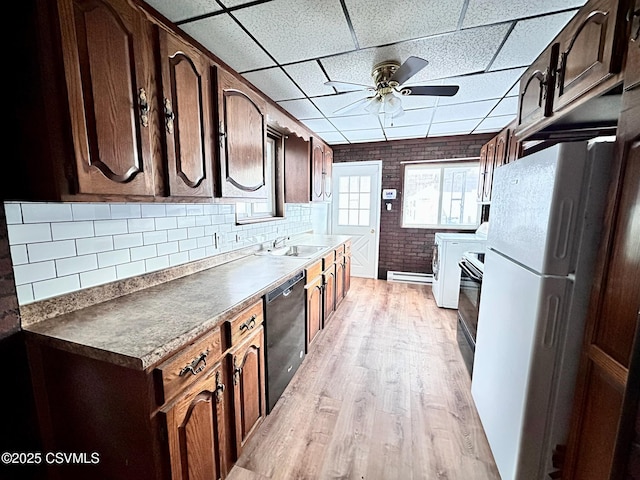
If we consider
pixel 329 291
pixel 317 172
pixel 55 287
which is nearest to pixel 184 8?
pixel 55 287

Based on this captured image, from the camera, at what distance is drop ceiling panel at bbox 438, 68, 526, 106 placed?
6.44 feet

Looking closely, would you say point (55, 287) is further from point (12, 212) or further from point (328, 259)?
point (328, 259)

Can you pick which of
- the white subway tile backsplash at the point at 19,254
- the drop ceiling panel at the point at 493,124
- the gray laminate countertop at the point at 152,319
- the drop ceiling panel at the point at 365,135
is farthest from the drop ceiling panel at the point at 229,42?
the drop ceiling panel at the point at 493,124

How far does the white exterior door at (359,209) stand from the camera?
4691mm

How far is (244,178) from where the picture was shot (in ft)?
5.80

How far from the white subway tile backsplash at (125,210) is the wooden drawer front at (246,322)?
31.9 inches

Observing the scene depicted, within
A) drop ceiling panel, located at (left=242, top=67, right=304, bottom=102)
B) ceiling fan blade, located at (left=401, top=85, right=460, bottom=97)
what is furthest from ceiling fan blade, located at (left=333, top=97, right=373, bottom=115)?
drop ceiling panel, located at (left=242, top=67, right=304, bottom=102)

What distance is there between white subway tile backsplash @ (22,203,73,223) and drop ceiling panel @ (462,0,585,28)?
208 centimetres

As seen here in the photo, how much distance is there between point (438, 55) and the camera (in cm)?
171

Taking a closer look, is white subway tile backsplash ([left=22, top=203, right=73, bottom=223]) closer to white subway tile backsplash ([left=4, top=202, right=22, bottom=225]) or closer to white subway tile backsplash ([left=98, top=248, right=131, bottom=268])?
white subway tile backsplash ([left=4, top=202, right=22, bottom=225])

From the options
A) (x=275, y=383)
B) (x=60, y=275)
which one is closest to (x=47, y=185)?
(x=60, y=275)

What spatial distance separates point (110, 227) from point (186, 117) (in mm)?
669

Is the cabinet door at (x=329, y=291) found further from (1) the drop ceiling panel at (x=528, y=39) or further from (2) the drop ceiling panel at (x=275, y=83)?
(1) the drop ceiling panel at (x=528, y=39)

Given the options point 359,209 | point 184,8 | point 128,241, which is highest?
point 184,8
